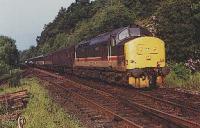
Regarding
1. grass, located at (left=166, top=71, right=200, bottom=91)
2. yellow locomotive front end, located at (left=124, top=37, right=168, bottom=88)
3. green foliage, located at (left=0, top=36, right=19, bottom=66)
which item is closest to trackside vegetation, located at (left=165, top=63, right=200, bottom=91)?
grass, located at (left=166, top=71, right=200, bottom=91)

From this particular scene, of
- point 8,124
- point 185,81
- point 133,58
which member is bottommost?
point 8,124

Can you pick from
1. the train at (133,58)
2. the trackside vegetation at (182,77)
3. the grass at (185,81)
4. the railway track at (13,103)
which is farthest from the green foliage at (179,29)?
the railway track at (13,103)

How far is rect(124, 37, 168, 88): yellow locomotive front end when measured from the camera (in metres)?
21.0

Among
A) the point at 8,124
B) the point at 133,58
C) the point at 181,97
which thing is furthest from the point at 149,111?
the point at 133,58

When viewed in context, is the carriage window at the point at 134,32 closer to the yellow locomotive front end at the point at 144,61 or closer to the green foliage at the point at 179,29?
the yellow locomotive front end at the point at 144,61

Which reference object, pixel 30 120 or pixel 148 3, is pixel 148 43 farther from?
pixel 148 3

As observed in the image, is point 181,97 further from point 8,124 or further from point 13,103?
point 8,124

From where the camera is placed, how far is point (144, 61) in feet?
70.3

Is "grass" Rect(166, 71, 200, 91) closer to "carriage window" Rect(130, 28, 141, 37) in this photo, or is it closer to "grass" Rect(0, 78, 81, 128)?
"carriage window" Rect(130, 28, 141, 37)

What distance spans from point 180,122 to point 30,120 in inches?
199

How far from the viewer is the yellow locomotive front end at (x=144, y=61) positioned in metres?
21.0

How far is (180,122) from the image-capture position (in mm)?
A: 11766

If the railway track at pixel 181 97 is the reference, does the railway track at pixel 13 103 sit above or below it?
below

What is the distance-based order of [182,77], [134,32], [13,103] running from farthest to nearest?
[182,77] < [134,32] < [13,103]
